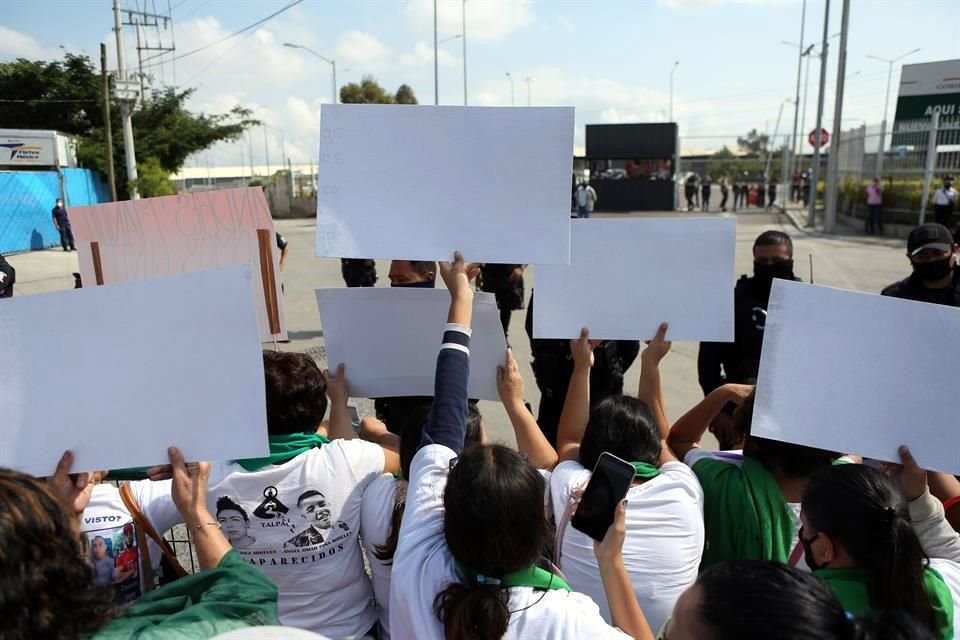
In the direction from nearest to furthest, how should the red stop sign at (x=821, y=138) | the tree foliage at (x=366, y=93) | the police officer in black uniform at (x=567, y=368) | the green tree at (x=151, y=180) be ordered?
1. the police officer in black uniform at (x=567, y=368)
2. the red stop sign at (x=821, y=138)
3. the green tree at (x=151, y=180)
4. the tree foliage at (x=366, y=93)

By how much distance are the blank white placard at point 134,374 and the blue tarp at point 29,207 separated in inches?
839

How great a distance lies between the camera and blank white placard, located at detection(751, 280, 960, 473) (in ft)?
5.82

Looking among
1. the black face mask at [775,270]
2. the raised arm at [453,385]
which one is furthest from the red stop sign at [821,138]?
the raised arm at [453,385]

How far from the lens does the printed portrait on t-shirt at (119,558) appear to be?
69.1 inches

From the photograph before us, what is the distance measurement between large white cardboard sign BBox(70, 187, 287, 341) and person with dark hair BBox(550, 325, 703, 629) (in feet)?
5.01

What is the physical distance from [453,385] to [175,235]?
5.64 feet

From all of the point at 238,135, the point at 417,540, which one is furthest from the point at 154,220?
the point at 238,135

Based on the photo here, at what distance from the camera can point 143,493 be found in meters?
1.83

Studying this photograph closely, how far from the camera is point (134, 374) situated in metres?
1.59

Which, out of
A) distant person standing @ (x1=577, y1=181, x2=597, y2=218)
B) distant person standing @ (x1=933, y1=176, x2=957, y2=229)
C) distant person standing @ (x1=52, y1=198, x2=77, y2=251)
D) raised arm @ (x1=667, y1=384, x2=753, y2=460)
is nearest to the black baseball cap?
raised arm @ (x1=667, y1=384, x2=753, y2=460)

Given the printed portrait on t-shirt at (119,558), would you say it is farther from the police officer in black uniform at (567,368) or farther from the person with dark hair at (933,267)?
the person with dark hair at (933,267)

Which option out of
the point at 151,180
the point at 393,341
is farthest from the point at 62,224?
the point at 393,341

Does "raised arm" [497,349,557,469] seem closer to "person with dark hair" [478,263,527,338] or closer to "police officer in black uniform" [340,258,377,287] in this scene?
"person with dark hair" [478,263,527,338]

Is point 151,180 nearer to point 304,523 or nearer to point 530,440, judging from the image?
point 530,440
